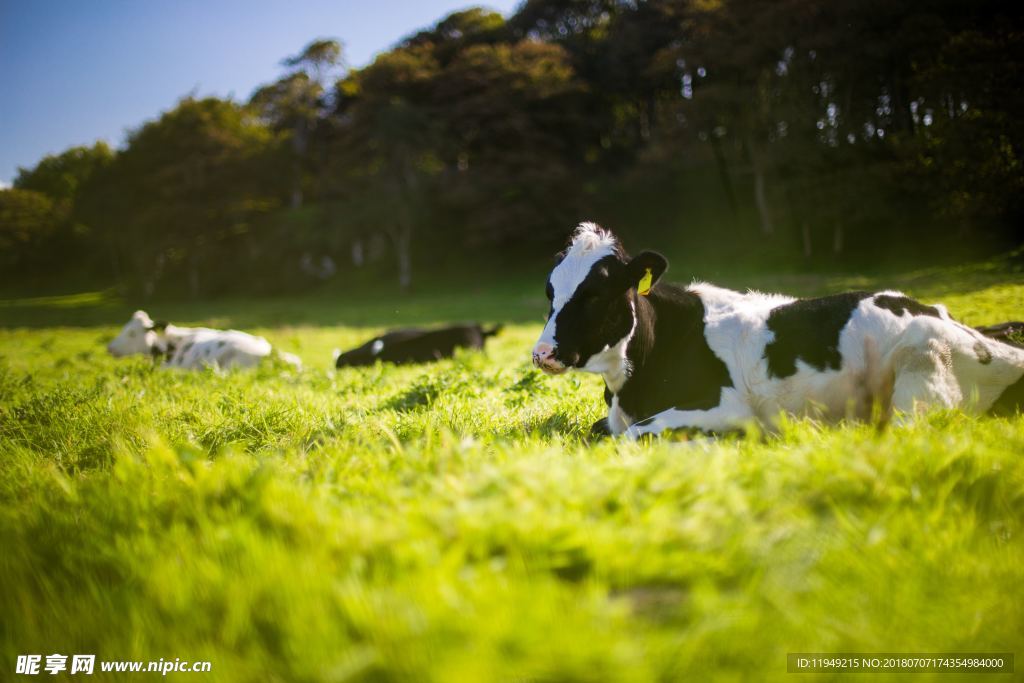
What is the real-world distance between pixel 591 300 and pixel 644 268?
46 centimetres

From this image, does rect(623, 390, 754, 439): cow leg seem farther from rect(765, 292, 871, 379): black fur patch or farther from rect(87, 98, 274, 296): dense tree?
rect(87, 98, 274, 296): dense tree

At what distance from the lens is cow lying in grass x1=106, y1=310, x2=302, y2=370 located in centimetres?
1054

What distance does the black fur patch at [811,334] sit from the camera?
3879mm

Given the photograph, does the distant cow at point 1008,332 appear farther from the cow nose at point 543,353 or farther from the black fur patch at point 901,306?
the cow nose at point 543,353

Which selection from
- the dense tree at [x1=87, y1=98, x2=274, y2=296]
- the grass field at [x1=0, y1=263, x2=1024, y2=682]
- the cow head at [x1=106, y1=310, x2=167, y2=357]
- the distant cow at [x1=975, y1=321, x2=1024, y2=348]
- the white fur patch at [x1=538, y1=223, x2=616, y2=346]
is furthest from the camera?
the dense tree at [x1=87, y1=98, x2=274, y2=296]

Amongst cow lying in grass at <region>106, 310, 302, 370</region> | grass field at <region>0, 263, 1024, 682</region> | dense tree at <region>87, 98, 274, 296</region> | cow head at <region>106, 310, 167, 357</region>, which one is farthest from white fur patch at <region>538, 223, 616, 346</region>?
dense tree at <region>87, 98, 274, 296</region>

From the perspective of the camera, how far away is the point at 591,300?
3.98 metres

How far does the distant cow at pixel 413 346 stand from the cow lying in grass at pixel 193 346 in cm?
118

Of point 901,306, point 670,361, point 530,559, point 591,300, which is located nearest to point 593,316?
point 591,300

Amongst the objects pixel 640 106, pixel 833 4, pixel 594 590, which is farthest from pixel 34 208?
pixel 594 590

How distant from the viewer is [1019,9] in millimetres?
21438

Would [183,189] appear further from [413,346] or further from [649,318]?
[649,318]

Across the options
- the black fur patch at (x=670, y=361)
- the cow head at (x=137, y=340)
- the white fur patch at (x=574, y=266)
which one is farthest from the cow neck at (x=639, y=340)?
the cow head at (x=137, y=340)

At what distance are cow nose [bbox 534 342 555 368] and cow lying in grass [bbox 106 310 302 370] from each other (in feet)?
22.0
